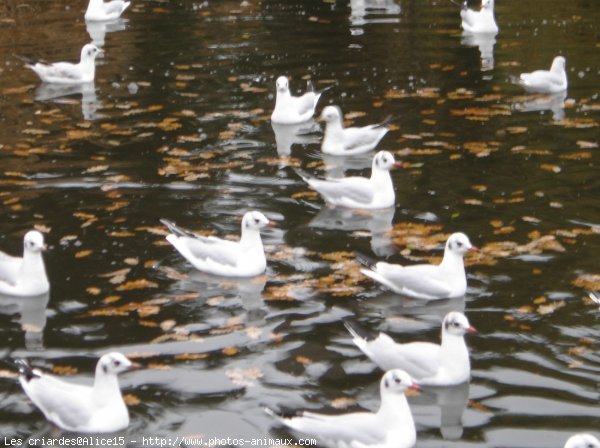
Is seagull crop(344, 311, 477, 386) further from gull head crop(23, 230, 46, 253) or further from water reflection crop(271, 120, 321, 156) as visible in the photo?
water reflection crop(271, 120, 321, 156)

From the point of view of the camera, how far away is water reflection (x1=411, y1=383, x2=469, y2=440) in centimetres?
830

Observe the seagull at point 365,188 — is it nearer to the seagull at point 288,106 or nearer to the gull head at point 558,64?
the seagull at point 288,106

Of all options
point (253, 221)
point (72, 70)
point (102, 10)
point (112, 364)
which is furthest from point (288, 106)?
point (102, 10)

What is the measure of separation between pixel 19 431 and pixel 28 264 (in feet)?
8.32

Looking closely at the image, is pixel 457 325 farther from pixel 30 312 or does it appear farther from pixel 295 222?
pixel 30 312

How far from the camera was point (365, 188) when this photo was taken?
12.9 meters

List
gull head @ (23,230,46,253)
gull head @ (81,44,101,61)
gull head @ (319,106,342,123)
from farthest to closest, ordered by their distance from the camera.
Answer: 1. gull head @ (81,44,101,61)
2. gull head @ (319,106,342,123)
3. gull head @ (23,230,46,253)

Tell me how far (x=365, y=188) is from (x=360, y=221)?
0.43 meters

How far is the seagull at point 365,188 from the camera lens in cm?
1279

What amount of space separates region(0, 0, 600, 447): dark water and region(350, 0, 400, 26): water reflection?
5.84 ft

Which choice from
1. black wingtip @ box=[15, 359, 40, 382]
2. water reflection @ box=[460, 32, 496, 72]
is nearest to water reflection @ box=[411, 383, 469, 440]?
black wingtip @ box=[15, 359, 40, 382]

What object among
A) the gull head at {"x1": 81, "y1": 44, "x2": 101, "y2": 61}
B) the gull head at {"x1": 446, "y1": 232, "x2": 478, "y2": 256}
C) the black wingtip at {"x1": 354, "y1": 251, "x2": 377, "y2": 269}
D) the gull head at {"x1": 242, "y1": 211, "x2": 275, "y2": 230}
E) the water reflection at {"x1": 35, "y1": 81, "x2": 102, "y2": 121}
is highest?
the gull head at {"x1": 81, "y1": 44, "x2": 101, "y2": 61}

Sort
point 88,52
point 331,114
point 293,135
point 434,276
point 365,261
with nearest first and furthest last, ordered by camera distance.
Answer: point 434,276, point 365,261, point 331,114, point 293,135, point 88,52

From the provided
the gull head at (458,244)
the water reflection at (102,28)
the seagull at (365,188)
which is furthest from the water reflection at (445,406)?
the water reflection at (102,28)
